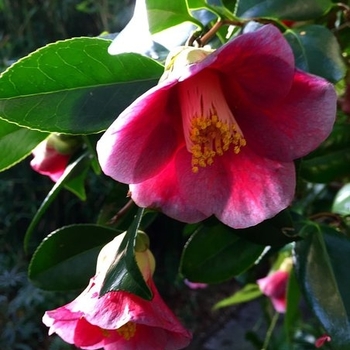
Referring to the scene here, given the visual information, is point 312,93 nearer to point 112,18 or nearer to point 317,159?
point 317,159

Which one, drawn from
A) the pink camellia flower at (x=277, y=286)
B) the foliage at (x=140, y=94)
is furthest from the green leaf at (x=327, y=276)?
the pink camellia flower at (x=277, y=286)

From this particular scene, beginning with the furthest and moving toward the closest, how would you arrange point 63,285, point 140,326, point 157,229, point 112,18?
point 112,18
point 157,229
point 63,285
point 140,326

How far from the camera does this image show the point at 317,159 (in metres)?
0.73

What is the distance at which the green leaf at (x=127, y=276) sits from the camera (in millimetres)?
453

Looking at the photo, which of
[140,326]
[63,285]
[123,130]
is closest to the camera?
[123,130]

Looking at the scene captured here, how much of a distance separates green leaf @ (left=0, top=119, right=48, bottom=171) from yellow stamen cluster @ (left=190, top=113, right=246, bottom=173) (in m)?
0.19

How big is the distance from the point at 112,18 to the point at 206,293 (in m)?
1.49

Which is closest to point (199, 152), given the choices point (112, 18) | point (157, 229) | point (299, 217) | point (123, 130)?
point (123, 130)

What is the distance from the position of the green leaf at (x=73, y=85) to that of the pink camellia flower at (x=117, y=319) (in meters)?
0.12

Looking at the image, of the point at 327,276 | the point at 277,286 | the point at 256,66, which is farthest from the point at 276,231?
the point at 277,286

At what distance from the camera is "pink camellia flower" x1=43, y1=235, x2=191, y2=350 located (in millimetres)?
473

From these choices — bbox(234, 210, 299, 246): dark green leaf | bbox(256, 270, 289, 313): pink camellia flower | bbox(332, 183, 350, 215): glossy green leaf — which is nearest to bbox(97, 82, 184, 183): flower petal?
bbox(234, 210, 299, 246): dark green leaf

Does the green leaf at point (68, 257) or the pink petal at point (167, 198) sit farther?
the green leaf at point (68, 257)

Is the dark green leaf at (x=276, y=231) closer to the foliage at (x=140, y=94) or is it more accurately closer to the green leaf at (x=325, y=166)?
the foliage at (x=140, y=94)
